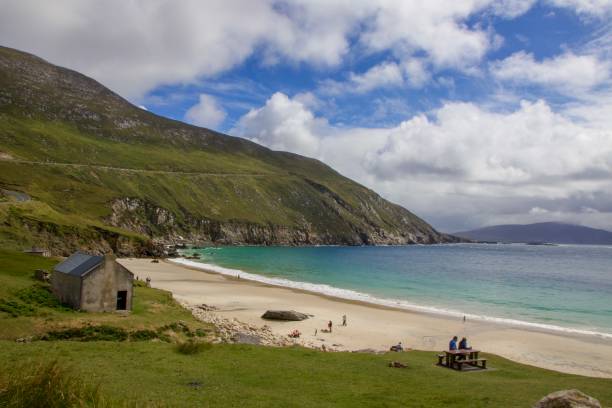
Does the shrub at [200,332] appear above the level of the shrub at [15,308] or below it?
below

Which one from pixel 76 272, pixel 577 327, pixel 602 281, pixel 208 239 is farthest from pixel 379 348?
pixel 208 239

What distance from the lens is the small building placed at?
33.6 m

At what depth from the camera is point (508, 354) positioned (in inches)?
1463

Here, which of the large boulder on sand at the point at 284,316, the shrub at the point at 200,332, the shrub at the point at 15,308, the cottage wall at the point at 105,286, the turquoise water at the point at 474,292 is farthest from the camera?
the turquoise water at the point at 474,292

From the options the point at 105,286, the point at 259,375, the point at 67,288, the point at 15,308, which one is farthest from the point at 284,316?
the point at 259,375

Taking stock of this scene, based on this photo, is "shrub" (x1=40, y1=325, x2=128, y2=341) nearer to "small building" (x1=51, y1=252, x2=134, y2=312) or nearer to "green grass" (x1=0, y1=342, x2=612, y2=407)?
"green grass" (x1=0, y1=342, x2=612, y2=407)

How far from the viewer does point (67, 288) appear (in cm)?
3441

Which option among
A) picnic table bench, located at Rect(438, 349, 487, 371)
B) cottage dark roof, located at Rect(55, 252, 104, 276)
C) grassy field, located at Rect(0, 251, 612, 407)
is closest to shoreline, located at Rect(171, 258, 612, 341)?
grassy field, located at Rect(0, 251, 612, 407)

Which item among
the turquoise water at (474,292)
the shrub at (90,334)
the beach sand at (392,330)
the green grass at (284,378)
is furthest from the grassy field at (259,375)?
the turquoise water at (474,292)

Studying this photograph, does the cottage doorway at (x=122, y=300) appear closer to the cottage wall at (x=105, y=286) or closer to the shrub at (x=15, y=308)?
the cottage wall at (x=105, y=286)

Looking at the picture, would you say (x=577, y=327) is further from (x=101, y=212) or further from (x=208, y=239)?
(x=208, y=239)

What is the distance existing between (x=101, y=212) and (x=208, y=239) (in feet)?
199

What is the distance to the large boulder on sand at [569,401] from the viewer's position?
1266 cm

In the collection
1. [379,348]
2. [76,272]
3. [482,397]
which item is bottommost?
[379,348]
